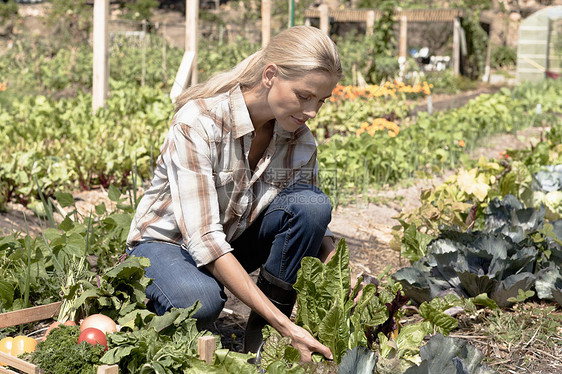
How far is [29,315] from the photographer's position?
6.72 feet

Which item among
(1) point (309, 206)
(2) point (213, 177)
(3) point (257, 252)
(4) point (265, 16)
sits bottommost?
(3) point (257, 252)

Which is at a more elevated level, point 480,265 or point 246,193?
point 246,193

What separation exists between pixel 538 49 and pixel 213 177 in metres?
13.9

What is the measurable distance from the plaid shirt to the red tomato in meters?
0.33

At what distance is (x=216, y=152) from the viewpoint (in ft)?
6.50

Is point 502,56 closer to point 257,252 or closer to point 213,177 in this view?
point 257,252

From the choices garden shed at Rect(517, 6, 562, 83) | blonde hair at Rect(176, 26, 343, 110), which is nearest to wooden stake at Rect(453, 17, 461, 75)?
garden shed at Rect(517, 6, 562, 83)

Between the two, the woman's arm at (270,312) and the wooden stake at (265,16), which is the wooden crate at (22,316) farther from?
the wooden stake at (265,16)

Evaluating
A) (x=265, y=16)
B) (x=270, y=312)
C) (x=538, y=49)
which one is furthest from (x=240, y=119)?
(x=538, y=49)

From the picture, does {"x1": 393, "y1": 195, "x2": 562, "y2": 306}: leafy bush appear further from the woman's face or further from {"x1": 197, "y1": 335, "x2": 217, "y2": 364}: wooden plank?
{"x1": 197, "y1": 335, "x2": 217, "y2": 364}: wooden plank

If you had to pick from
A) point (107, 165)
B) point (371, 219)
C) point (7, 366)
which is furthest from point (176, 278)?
point (107, 165)

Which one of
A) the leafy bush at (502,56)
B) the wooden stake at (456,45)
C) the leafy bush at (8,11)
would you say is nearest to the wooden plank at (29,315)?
the wooden stake at (456,45)

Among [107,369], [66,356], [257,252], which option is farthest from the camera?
[257,252]

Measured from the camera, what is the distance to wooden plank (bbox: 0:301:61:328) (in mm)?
2008
